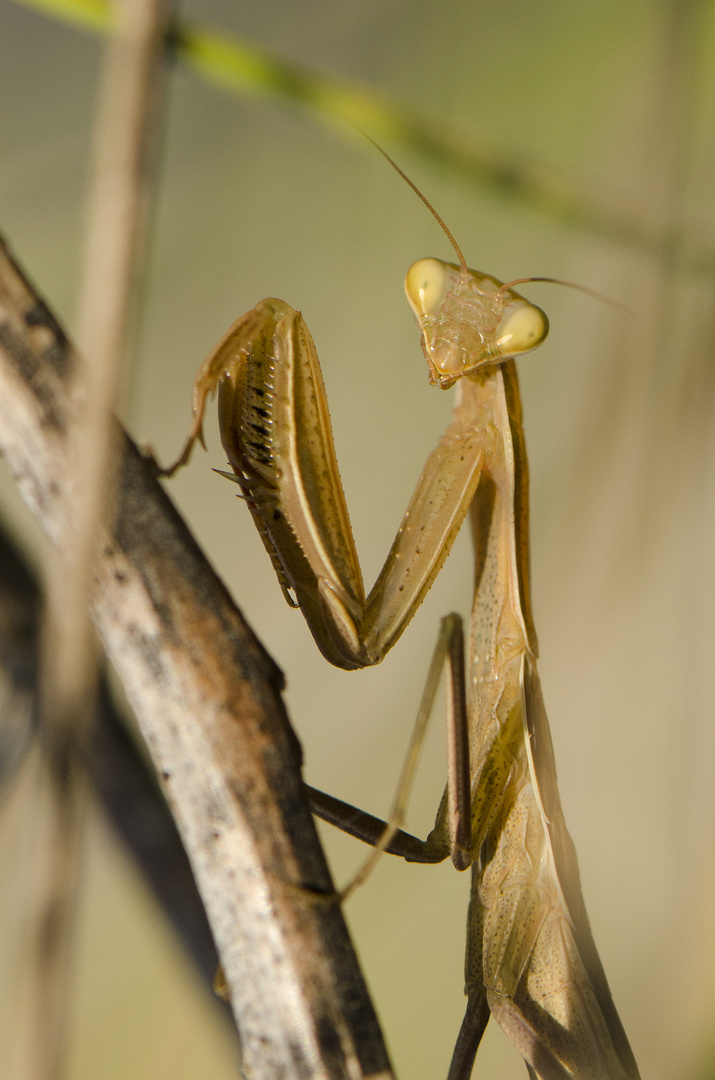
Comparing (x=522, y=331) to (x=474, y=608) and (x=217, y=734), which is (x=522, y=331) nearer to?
(x=474, y=608)

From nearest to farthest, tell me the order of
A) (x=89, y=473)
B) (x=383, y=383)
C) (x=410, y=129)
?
(x=89, y=473) → (x=410, y=129) → (x=383, y=383)

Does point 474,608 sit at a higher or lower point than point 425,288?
lower

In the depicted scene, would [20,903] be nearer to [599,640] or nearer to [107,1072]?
[599,640]

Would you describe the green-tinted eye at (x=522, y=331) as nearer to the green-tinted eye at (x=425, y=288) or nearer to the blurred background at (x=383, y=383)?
the green-tinted eye at (x=425, y=288)

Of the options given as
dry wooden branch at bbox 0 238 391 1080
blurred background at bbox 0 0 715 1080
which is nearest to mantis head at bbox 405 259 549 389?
blurred background at bbox 0 0 715 1080

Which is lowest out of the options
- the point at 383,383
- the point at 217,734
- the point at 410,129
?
the point at 217,734

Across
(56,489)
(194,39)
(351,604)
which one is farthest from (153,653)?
(194,39)

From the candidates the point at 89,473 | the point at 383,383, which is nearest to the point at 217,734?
the point at 89,473

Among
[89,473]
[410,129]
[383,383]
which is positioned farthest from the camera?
[383,383]
